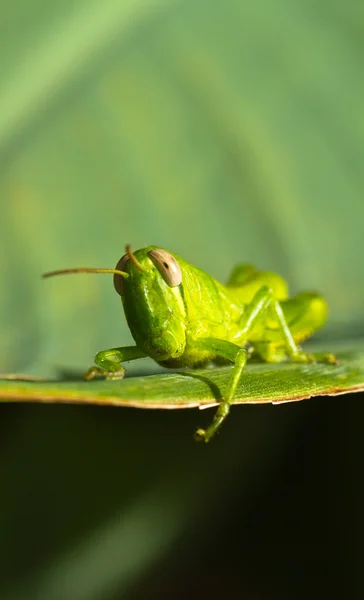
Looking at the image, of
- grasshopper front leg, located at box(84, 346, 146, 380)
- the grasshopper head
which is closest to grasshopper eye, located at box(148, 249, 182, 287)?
the grasshopper head

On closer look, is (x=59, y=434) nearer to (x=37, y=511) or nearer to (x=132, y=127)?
(x=37, y=511)

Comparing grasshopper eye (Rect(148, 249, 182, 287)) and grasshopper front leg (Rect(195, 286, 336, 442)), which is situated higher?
grasshopper eye (Rect(148, 249, 182, 287))

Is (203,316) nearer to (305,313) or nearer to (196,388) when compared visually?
(305,313)

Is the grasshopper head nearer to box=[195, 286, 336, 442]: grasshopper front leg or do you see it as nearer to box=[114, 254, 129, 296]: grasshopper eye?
box=[114, 254, 129, 296]: grasshopper eye

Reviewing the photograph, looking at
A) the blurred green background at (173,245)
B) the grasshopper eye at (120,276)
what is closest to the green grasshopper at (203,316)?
the grasshopper eye at (120,276)

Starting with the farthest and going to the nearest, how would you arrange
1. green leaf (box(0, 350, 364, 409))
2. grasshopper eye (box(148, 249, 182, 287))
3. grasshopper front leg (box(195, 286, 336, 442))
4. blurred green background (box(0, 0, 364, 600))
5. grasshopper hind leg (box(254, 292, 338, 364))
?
grasshopper hind leg (box(254, 292, 338, 364)) → grasshopper eye (box(148, 249, 182, 287)) → blurred green background (box(0, 0, 364, 600)) → grasshopper front leg (box(195, 286, 336, 442)) → green leaf (box(0, 350, 364, 409))

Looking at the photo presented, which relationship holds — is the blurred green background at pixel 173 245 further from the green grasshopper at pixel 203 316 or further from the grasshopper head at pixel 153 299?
the grasshopper head at pixel 153 299
